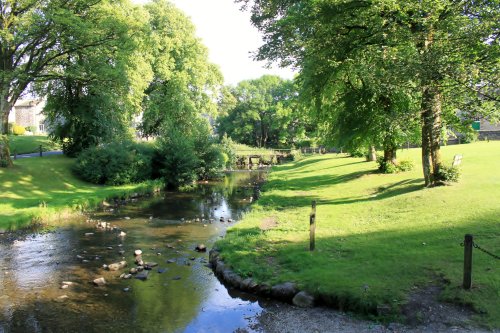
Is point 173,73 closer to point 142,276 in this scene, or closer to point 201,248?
point 201,248

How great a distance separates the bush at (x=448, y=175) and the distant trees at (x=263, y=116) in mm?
68035

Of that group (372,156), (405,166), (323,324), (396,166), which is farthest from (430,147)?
(372,156)

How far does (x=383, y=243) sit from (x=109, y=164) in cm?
2627

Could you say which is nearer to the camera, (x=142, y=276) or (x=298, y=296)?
(x=298, y=296)

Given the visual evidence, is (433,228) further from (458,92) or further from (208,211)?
(208,211)

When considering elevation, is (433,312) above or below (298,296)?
above

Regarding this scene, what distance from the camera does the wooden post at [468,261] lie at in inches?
349

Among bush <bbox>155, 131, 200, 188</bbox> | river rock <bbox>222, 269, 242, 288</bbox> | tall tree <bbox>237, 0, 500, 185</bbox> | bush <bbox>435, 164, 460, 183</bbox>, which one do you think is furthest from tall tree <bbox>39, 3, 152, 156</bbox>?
bush <bbox>435, 164, 460, 183</bbox>

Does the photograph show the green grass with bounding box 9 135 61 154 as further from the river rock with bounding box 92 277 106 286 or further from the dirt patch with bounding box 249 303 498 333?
the dirt patch with bounding box 249 303 498 333

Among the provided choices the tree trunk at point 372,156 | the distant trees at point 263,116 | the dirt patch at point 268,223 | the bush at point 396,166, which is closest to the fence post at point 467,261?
the dirt patch at point 268,223

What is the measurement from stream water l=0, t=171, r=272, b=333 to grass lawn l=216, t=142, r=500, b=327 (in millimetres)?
1552

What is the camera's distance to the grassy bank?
2119 centimetres

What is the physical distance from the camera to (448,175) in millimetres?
19156

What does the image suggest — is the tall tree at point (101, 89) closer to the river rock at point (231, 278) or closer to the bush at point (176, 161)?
the bush at point (176, 161)
